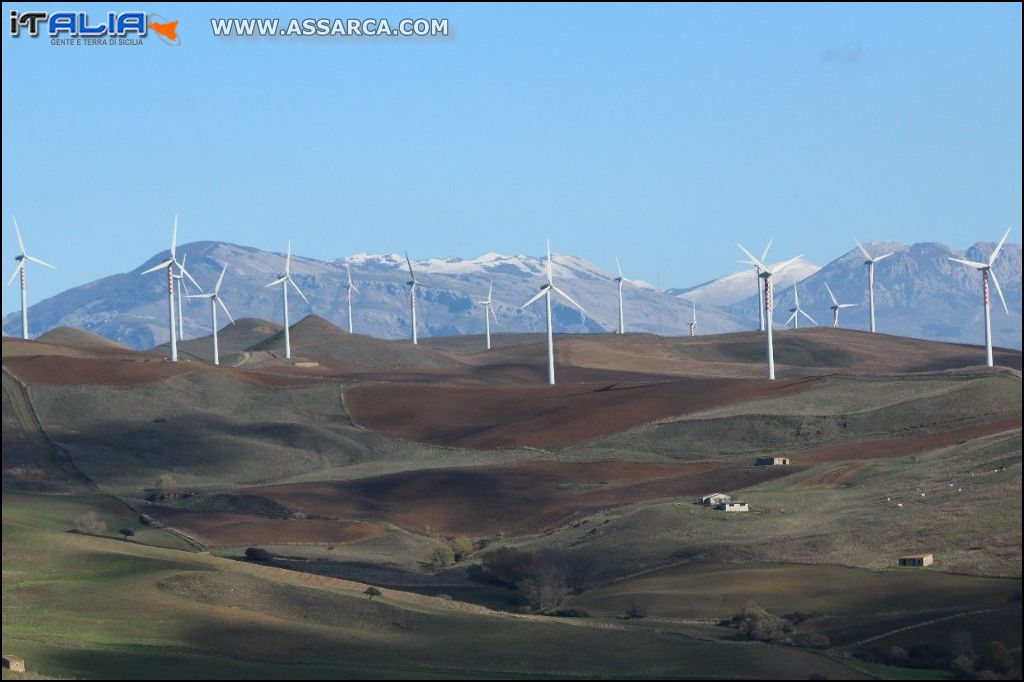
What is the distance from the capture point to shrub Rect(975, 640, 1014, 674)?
68250mm

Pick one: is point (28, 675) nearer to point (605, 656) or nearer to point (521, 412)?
point (605, 656)

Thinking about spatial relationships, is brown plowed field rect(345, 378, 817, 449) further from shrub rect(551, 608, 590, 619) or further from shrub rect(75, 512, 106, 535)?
shrub rect(551, 608, 590, 619)

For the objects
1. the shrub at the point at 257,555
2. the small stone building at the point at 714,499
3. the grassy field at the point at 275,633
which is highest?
the small stone building at the point at 714,499

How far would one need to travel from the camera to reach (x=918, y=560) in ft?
294

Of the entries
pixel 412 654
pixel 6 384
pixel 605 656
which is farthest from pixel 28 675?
pixel 6 384

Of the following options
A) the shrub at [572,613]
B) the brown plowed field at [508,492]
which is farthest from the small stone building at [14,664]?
the brown plowed field at [508,492]

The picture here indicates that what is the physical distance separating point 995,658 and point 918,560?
20.9 m

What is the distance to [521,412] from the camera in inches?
6255

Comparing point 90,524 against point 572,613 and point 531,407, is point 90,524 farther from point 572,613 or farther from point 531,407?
point 531,407

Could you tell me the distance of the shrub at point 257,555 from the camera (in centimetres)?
10381

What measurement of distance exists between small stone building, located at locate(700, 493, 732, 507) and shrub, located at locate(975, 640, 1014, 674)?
42.1m

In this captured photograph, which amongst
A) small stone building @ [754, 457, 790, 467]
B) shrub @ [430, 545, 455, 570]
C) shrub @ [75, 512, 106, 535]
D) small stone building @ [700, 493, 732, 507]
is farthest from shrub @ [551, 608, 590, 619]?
small stone building @ [754, 457, 790, 467]

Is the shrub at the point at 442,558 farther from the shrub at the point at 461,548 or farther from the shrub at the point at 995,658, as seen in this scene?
the shrub at the point at 995,658

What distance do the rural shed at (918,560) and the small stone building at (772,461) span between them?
3684 cm
